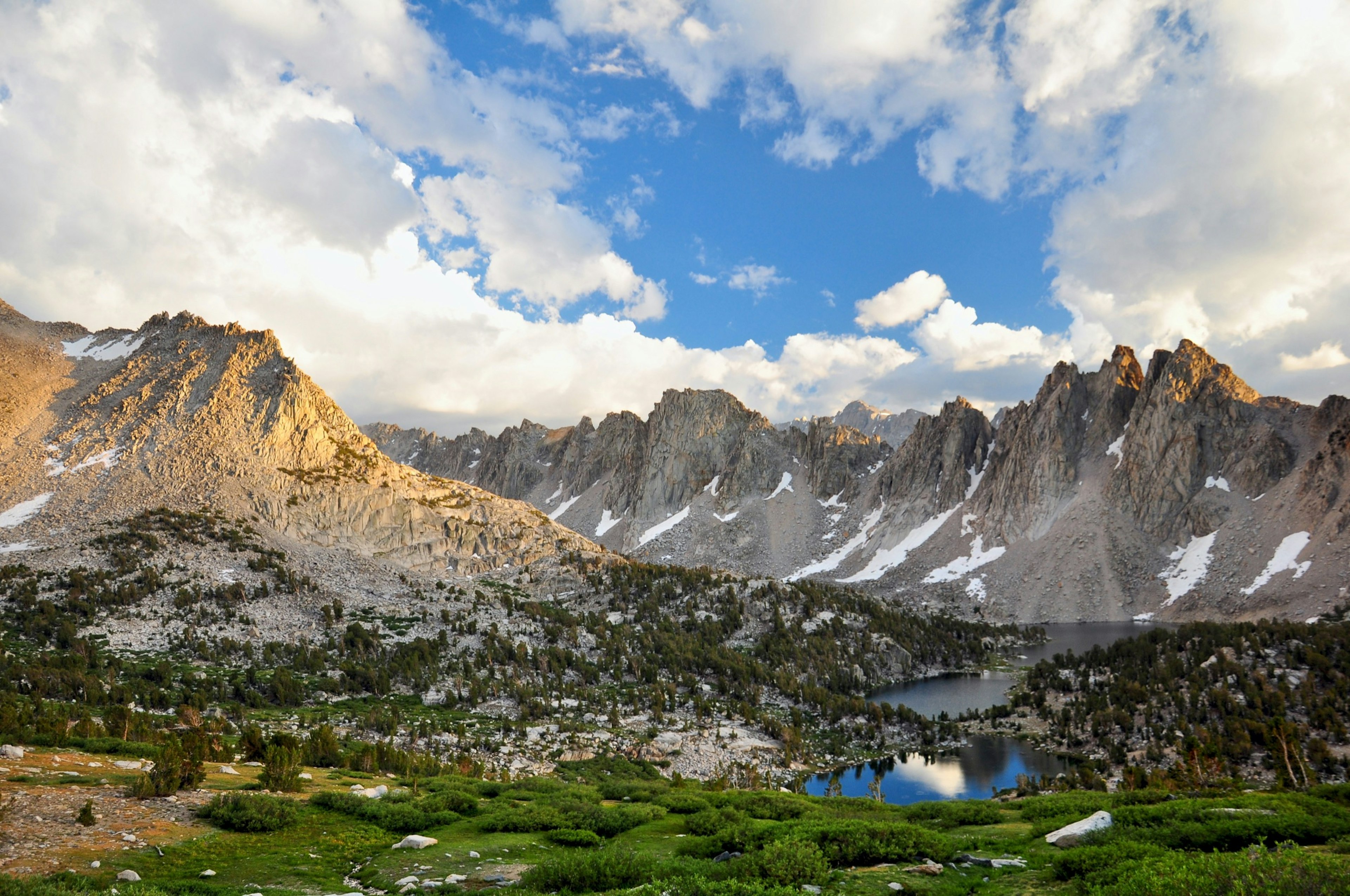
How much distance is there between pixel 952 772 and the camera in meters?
53.2

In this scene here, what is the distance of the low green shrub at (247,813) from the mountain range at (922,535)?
→ 7869 cm

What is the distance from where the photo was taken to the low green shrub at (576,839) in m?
16.6

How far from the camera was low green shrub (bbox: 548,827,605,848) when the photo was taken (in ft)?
54.5

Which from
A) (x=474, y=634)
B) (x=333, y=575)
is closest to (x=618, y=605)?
(x=474, y=634)

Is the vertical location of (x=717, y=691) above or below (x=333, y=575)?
below

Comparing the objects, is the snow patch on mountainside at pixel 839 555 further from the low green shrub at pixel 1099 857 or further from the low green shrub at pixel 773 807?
the low green shrub at pixel 1099 857

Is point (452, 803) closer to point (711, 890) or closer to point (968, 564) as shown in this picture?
point (711, 890)

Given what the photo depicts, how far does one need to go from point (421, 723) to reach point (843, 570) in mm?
150749

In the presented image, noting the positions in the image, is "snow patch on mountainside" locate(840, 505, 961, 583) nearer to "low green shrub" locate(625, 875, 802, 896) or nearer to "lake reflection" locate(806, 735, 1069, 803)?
"lake reflection" locate(806, 735, 1069, 803)

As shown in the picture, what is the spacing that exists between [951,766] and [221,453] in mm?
110155

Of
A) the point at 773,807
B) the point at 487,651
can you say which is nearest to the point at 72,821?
the point at 773,807

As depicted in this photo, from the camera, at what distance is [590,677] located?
7100 cm

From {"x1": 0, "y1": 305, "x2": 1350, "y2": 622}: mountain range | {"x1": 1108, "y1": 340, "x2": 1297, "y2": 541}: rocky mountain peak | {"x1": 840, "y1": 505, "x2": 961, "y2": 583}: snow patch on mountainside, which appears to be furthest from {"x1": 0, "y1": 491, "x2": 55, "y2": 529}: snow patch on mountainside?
{"x1": 1108, "y1": 340, "x2": 1297, "y2": 541}: rocky mountain peak

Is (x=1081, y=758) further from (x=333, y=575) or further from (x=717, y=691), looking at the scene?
(x=333, y=575)
